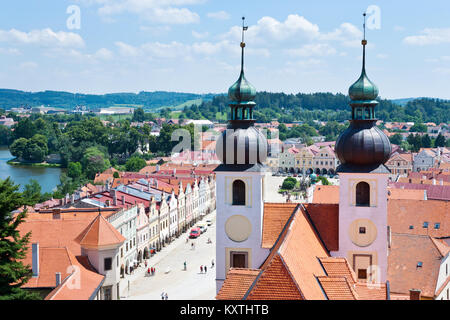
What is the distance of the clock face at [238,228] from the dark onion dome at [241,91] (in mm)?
4728

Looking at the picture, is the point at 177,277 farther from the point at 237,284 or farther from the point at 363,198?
the point at 237,284

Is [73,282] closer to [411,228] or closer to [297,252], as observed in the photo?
[297,252]

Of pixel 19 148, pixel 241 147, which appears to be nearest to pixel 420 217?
pixel 241 147

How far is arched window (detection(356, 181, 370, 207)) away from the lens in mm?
23141

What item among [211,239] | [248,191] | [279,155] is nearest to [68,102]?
[279,155]

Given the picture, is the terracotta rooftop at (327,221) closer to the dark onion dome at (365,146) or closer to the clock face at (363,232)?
the clock face at (363,232)

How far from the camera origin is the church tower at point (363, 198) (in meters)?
22.9

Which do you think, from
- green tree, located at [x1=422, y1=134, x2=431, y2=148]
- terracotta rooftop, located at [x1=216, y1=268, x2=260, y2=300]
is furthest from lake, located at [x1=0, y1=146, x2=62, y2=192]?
green tree, located at [x1=422, y1=134, x2=431, y2=148]

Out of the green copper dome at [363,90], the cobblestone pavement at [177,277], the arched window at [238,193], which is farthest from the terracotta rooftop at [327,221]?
the cobblestone pavement at [177,277]

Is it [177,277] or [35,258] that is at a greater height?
[35,258]

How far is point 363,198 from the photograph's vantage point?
23234mm

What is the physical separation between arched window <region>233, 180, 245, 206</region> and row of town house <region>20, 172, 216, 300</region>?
7.02 metres

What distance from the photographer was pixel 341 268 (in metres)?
20.1

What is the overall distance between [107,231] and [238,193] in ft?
30.1
